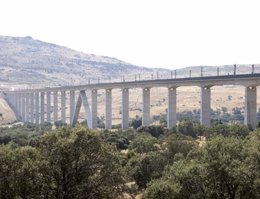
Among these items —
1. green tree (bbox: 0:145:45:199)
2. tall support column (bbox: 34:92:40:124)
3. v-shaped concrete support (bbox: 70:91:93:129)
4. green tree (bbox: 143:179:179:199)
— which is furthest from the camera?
tall support column (bbox: 34:92:40:124)

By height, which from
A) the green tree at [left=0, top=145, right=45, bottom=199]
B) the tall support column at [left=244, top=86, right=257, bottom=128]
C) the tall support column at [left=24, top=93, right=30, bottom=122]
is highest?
the tall support column at [left=244, top=86, right=257, bottom=128]

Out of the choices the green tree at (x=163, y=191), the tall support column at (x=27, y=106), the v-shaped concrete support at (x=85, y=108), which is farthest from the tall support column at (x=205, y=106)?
the tall support column at (x=27, y=106)

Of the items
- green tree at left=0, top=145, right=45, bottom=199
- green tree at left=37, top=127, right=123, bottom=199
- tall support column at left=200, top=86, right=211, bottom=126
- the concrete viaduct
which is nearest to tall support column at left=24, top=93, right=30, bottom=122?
the concrete viaduct

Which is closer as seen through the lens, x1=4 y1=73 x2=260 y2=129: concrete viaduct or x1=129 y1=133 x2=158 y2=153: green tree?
x1=129 y1=133 x2=158 y2=153: green tree

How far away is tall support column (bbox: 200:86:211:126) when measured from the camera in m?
86.4

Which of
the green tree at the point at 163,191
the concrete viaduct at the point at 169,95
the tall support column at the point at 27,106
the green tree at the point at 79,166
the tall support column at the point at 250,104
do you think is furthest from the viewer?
the tall support column at the point at 27,106

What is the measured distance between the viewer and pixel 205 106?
86.4 m

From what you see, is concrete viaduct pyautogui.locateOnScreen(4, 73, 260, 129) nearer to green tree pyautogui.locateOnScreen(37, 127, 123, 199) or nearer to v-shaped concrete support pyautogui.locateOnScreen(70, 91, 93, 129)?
v-shaped concrete support pyautogui.locateOnScreen(70, 91, 93, 129)

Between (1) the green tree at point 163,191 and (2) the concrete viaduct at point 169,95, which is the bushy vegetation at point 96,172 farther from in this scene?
(2) the concrete viaduct at point 169,95

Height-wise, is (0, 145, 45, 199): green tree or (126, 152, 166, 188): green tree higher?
(0, 145, 45, 199): green tree

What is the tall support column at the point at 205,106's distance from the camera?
86.4m

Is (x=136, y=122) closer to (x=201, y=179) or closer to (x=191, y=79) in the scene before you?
(x=191, y=79)

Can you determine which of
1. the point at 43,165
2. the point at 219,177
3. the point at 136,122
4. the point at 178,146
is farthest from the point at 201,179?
the point at 136,122

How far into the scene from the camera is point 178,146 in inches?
2205
